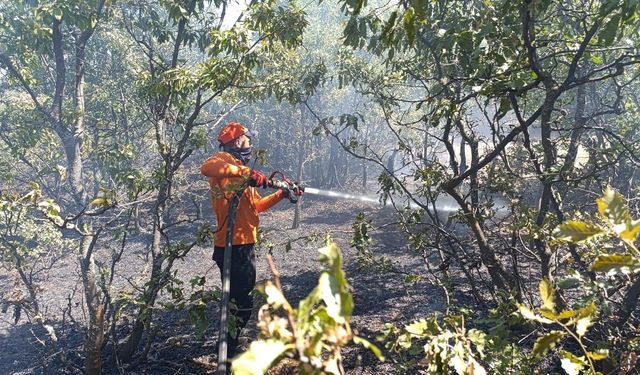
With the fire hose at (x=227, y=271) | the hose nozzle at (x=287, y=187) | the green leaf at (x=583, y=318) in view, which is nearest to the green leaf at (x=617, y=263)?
the green leaf at (x=583, y=318)

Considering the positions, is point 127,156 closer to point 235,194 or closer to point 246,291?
point 246,291

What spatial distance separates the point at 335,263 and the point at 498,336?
4.74 ft

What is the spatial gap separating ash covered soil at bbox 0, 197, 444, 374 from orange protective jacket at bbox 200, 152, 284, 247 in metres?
0.21

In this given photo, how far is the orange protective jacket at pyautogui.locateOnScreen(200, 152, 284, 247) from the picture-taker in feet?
11.1

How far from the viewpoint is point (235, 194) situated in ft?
9.43

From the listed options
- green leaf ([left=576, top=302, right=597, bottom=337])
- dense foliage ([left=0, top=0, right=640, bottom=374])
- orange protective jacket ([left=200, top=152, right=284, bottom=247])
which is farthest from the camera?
orange protective jacket ([left=200, top=152, right=284, bottom=247])

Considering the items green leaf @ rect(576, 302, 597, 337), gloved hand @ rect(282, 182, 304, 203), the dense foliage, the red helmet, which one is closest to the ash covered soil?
the dense foliage

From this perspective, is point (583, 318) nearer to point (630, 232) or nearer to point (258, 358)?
point (630, 232)

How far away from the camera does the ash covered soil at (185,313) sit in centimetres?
355

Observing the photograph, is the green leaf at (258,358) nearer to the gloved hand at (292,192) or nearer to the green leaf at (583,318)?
the green leaf at (583,318)

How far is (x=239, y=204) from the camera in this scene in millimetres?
3629

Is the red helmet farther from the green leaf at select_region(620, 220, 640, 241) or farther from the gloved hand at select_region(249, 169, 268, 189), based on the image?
the green leaf at select_region(620, 220, 640, 241)

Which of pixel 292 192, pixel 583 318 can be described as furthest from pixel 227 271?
pixel 583 318

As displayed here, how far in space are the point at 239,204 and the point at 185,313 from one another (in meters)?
1.93
